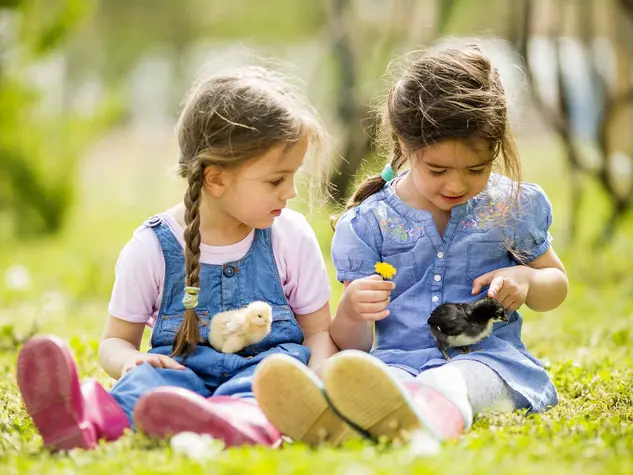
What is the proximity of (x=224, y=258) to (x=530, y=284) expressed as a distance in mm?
1035

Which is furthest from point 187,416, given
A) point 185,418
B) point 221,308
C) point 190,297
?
point 221,308

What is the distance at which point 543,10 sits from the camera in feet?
28.1

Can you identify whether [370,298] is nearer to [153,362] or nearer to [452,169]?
[452,169]

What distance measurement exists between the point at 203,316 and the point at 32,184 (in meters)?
7.65

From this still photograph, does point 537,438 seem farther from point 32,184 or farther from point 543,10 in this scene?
point 32,184

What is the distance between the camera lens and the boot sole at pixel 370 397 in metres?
2.47

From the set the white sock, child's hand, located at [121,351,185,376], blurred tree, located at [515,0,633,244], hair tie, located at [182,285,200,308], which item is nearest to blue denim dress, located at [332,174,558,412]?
the white sock

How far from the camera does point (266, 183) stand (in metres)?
3.09

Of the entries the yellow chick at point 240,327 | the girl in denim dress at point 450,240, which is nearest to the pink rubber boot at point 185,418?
the yellow chick at point 240,327

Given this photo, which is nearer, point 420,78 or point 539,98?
point 420,78

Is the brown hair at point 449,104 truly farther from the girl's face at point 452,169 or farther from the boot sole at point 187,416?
the boot sole at point 187,416

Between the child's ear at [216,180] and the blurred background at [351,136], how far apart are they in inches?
20.2

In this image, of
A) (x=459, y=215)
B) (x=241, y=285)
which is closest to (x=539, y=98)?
(x=459, y=215)

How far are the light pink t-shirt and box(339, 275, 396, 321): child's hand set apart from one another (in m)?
0.21
